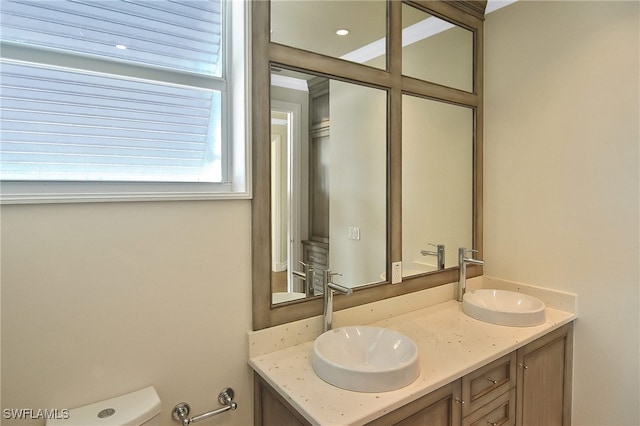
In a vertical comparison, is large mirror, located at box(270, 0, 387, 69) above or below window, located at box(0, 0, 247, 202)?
above

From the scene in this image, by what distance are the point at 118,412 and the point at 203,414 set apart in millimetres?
329

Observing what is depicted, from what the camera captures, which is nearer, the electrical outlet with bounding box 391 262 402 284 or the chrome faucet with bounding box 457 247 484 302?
the electrical outlet with bounding box 391 262 402 284

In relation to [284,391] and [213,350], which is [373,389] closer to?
[284,391]

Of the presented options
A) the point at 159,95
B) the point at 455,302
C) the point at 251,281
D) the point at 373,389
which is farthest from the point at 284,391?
the point at 455,302

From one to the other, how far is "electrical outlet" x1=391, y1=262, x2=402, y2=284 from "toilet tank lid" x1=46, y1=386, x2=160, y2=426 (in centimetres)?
119

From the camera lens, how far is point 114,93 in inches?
51.3

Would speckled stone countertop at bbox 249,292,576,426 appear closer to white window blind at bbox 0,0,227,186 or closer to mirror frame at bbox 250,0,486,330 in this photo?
mirror frame at bbox 250,0,486,330

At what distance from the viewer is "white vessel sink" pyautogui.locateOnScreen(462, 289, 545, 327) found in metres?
1.80

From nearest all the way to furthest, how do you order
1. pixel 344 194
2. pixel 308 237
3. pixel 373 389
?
pixel 373 389
pixel 308 237
pixel 344 194

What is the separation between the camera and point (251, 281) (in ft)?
4.89

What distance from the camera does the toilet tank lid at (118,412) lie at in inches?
43.1

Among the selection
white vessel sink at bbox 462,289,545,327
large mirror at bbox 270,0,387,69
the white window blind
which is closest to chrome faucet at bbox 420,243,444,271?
white vessel sink at bbox 462,289,545,327

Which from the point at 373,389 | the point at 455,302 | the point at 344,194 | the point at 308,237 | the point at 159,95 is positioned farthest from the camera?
the point at 455,302

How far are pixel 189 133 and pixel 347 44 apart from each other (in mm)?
895
